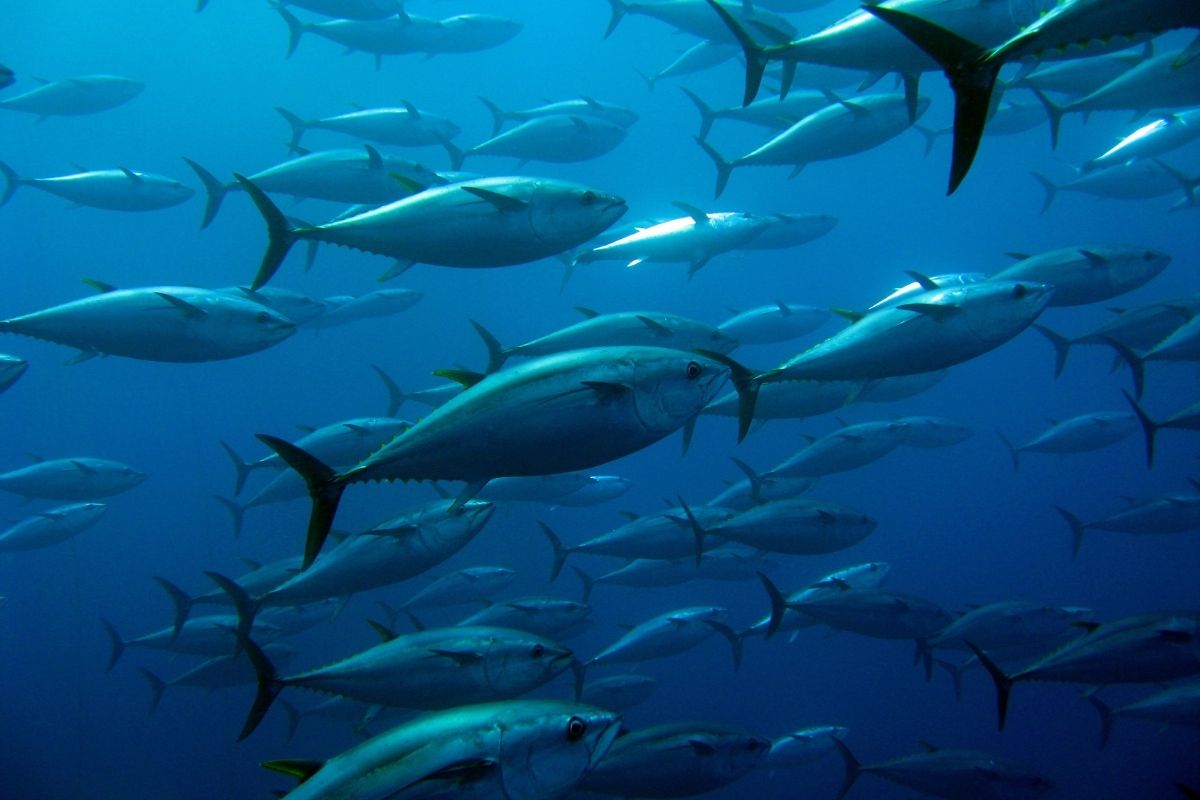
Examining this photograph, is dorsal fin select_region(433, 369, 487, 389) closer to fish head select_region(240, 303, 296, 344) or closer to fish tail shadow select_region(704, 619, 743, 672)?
fish head select_region(240, 303, 296, 344)

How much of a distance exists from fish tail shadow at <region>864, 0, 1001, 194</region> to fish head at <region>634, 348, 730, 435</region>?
78cm

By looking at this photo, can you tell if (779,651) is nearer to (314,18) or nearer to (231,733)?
(231,733)

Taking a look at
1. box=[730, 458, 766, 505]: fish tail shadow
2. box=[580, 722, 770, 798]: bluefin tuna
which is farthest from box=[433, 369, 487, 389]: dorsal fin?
box=[730, 458, 766, 505]: fish tail shadow

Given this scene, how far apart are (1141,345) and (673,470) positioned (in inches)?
652

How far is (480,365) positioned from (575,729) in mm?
17315

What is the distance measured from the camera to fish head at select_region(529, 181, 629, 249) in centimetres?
254

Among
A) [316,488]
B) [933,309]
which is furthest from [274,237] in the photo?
[933,309]

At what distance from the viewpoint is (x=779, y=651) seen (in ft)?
51.7

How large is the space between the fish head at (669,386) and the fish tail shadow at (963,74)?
78 cm

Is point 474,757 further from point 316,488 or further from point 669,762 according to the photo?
point 669,762

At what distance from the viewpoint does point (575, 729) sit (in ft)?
6.31

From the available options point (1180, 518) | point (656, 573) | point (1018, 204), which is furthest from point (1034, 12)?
point (1018, 204)

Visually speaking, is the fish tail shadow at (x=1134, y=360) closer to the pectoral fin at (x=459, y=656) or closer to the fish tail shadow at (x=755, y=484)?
the fish tail shadow at (x=755, y=484)

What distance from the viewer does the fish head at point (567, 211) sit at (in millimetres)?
2537
